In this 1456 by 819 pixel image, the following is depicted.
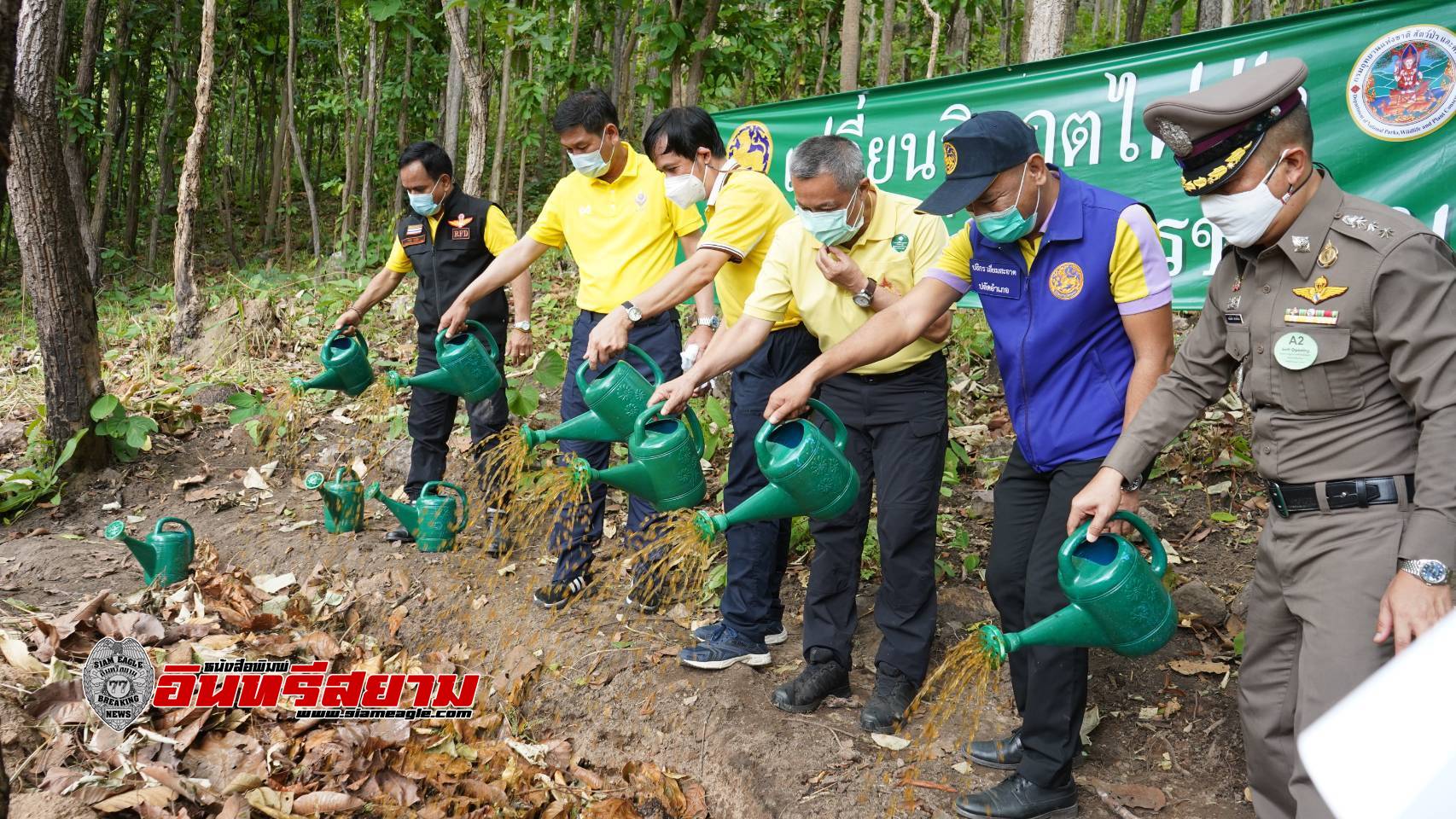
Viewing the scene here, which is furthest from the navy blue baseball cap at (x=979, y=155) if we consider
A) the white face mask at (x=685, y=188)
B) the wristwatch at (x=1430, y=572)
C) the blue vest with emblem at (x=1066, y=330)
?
the white face mask at (x=685, y=188)

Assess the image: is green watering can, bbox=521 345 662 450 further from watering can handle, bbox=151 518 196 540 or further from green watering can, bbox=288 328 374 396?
watering can handle, bbox=151 518 196 540

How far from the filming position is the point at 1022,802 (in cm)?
252

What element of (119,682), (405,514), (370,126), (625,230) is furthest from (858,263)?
Answer: (370,126)

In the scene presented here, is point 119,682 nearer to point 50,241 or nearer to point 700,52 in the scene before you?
point 50,241

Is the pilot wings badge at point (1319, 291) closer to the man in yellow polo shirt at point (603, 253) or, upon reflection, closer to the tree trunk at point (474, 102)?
the man in yellow polo shirt at point (603, 253)

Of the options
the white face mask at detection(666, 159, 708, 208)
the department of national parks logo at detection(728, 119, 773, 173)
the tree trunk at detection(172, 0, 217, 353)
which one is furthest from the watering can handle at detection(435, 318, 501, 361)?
the tree trunk at detection(172, 0, 217, 353)

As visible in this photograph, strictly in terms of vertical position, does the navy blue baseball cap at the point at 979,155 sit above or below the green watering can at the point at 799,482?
above

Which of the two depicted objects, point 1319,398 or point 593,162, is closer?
point 1319,398

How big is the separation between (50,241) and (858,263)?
4259mm

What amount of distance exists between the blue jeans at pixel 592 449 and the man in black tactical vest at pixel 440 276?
521mm

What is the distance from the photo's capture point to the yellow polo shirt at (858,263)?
300 centimetres

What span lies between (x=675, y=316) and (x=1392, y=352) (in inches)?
96.3

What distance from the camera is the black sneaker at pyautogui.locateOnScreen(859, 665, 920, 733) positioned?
9.83ft

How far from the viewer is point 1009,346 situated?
8.48 feet
